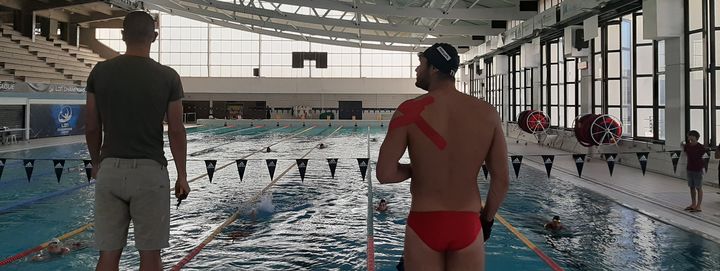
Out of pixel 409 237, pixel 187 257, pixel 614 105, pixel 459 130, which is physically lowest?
pixel 187 257

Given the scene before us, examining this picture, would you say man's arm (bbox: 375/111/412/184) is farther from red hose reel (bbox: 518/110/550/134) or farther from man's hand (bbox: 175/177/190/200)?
red hose reel (bbox: 518/110/550/134)

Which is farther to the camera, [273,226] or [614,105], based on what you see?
[614,105]

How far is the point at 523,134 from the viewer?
24969 mm

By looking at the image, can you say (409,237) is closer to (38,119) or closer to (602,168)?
(602,168)

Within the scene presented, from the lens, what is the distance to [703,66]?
11445mm

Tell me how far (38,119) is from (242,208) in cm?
1885

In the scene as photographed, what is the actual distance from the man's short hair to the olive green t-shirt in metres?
0.11

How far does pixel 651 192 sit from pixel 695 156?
213cm

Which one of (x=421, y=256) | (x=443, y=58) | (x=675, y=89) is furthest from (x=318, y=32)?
(x=421, y=256)

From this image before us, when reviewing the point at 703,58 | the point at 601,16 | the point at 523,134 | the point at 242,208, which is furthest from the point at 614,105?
the point at 242,208

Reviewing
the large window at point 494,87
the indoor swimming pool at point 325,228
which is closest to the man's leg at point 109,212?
the indoor swimming pool at point 325,228

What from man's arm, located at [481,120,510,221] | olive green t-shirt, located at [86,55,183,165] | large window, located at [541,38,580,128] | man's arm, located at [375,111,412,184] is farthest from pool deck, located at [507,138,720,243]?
olive green t-shirt, located at [86,55,183,165]

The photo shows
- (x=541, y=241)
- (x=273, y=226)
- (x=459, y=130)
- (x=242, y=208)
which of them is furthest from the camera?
(x=242, y=208)

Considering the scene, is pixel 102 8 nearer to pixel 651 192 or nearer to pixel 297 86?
pixel 297 86
